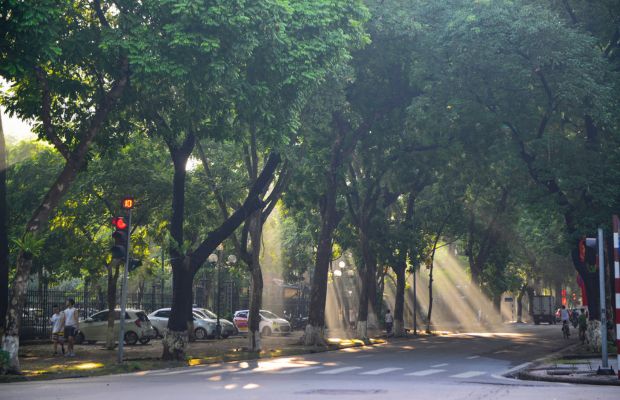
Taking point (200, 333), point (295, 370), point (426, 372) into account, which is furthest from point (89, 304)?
point (426, 372)

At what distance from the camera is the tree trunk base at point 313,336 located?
34.0 meters

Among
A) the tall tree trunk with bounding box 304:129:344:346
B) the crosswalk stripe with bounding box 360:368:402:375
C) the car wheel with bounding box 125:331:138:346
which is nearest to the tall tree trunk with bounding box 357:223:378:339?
the tall tree trunk with bounding box 304:129:344:346

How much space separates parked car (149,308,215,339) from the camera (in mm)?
44469

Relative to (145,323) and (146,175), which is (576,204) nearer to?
(146,175)

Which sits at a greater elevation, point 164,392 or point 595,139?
point 595,139

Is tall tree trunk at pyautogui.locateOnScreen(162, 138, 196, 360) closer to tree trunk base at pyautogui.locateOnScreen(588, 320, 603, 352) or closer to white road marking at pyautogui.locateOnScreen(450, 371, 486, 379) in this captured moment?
white road marking at pyautogui.locateOnScreen(450, 371, 486, 379)

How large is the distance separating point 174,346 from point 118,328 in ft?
47.0

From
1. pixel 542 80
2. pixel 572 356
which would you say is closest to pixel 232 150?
pixel 542 80

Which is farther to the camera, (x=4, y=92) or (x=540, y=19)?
(x=540, y=19)

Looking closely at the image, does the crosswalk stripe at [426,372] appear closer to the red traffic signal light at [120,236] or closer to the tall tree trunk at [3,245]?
the red traffic signal light at [120,236]

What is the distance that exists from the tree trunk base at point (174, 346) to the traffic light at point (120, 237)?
3.95 metres

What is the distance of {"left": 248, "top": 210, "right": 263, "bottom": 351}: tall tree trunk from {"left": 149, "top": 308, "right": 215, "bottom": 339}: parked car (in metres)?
13.5

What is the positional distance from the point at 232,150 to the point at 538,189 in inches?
528

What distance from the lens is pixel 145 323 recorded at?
38.8 m
